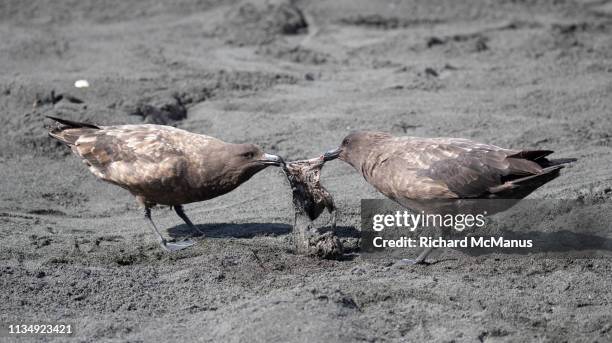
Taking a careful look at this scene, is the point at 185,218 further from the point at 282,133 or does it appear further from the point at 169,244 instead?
the point at 282,133

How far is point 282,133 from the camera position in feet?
31.5

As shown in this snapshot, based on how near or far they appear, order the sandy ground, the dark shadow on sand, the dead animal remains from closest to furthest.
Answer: the sandy ground
the dead animal remains
the dark shadow on sand

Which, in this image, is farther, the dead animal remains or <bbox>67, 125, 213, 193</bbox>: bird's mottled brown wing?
<bbox>67, 125, 213, 193</bbox>: bird's mottled brown wing

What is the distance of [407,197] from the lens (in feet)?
21.7

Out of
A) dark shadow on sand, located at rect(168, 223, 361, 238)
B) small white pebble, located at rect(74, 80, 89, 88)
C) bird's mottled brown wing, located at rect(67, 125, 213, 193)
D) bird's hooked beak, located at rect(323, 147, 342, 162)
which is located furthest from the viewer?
small white pebble, located at rect(74, 80, 89, 88)

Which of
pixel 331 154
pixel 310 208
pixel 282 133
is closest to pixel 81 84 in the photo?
pixel 282 133

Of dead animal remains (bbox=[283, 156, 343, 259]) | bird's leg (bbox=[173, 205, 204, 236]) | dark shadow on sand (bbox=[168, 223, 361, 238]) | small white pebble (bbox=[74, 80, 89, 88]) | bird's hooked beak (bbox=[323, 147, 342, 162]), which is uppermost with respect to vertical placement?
small white pebble (bbox=[74, 80, 89, 88])

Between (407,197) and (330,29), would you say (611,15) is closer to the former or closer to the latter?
(330,29)

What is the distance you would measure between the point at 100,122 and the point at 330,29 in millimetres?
5198
